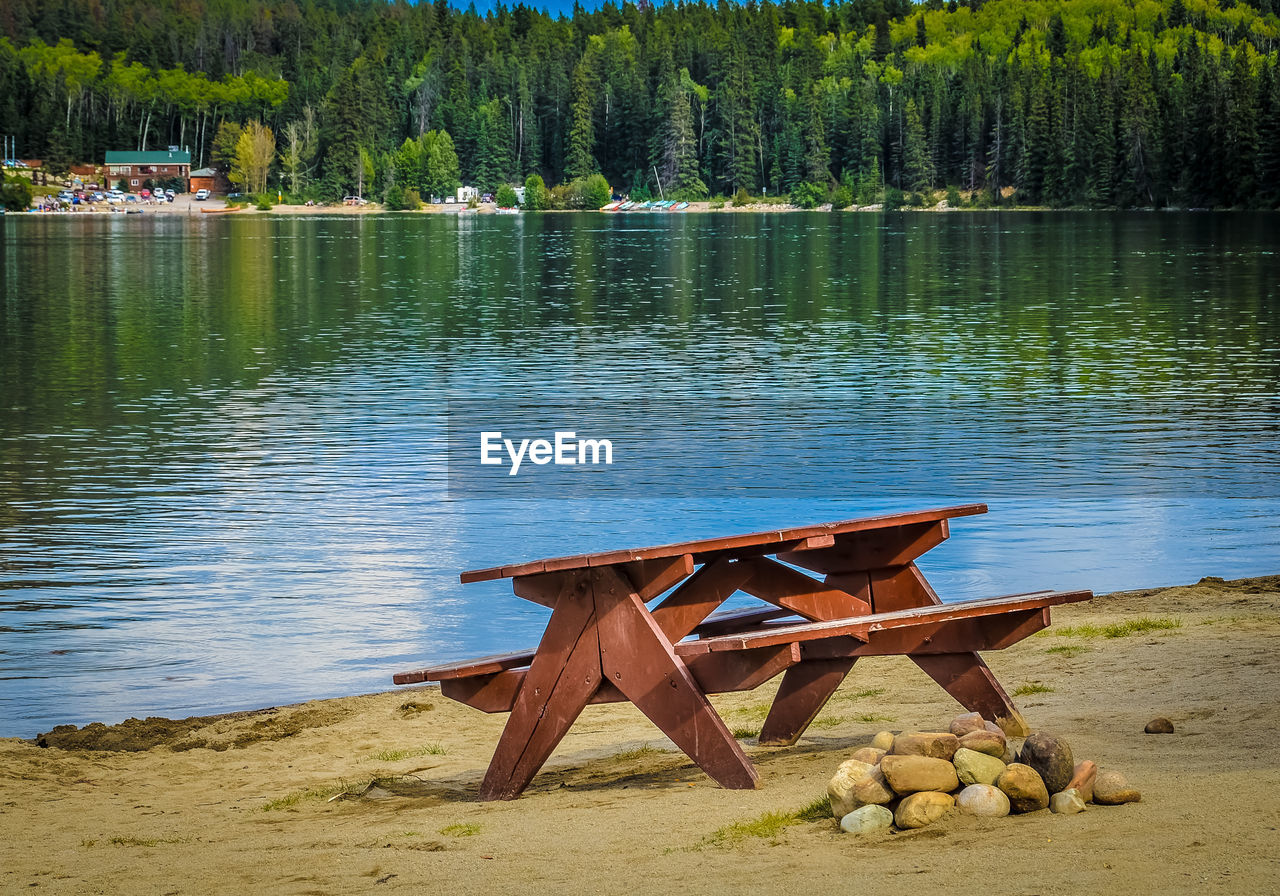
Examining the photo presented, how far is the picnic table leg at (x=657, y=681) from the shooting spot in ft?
24.1

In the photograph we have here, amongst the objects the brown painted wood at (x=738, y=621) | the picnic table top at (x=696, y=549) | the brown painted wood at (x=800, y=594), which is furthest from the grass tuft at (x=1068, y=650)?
the picnic table top at (x=696, y=549)

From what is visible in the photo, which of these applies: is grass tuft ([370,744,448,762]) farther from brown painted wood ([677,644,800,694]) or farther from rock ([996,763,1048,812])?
rock ([996,763,1048,812])

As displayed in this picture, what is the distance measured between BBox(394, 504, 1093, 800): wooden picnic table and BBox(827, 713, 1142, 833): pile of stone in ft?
2.31

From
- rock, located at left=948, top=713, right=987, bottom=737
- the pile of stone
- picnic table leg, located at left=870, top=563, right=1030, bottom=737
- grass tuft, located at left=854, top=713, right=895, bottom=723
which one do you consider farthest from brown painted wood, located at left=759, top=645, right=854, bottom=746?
the pile of stone

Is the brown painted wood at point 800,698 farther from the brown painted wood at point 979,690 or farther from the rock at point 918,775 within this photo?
the rock at point 918,775

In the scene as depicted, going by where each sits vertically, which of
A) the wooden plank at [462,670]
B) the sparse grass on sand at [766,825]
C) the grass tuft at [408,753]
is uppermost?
the wooden plank at [462,670]

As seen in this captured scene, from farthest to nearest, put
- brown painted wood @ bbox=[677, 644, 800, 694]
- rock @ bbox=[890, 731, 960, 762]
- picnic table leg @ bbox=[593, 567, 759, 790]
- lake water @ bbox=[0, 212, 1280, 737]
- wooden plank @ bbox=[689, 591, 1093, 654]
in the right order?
lake water @ bbox=[0, 212, 1280, 737] → picnic table leg @ bbox=[593, 567, 759, 790] → brown painted wood @ bbox=[677, 644, 800, 694] → wooden plank @ bbox=[689, 591, 1093, 654] → rock @ bbox=[890, 731, 960, 762]

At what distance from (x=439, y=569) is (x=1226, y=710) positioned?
9.62 m

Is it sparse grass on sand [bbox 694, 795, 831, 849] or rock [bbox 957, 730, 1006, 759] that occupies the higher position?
rock [bbox 957, 730, 1006, 759]

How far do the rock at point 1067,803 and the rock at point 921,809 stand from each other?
0.45m

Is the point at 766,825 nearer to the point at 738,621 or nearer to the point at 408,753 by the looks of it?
the point at 738,621

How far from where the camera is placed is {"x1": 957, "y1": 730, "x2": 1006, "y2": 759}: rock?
6.78 meters

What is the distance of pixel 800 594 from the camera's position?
8266 mm

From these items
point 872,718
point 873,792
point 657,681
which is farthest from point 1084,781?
point 872,718
